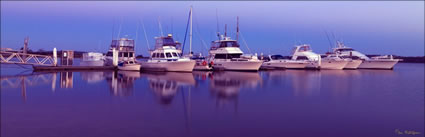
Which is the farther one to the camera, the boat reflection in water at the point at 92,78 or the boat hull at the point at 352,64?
the boat hull at the point at 352,64

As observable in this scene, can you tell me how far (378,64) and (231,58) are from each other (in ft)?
110

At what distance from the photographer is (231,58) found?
147 feet

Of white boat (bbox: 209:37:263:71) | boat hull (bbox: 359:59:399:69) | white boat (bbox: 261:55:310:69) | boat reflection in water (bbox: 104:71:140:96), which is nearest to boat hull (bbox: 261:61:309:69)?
white boat (bbox: 261:55:310:69)

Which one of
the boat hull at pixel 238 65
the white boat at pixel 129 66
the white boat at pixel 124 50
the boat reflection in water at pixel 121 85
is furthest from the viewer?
the white boat at pixel 124 50

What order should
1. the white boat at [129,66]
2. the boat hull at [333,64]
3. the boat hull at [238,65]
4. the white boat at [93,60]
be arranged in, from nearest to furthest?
the white boat at [129,66], the boat hull at [238,65], the white boat at [93,60], the boat hull at [333,64]

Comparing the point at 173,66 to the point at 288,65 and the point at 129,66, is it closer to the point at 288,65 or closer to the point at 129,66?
the point at 129,66

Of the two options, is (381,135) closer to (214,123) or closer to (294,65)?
(214,123)

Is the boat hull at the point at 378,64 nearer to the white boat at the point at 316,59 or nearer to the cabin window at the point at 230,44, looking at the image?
the white boat at the point at 316,59

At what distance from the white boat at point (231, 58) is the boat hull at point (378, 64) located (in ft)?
95.2

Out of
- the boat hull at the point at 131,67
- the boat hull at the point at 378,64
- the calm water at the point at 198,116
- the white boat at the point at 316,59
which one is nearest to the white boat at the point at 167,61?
the boat hull at the point at 131,67

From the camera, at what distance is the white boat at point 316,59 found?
56.2m

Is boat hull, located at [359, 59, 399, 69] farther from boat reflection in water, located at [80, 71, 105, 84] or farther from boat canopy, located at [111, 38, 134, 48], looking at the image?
boat reflection in water, located at [80, 71, 105, 84]

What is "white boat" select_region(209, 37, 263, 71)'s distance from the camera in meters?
43.3

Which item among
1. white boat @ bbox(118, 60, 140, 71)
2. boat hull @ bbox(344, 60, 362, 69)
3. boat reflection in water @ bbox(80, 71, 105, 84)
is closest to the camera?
boat reflection in water @ bbox(80, 71, 105, 84)
